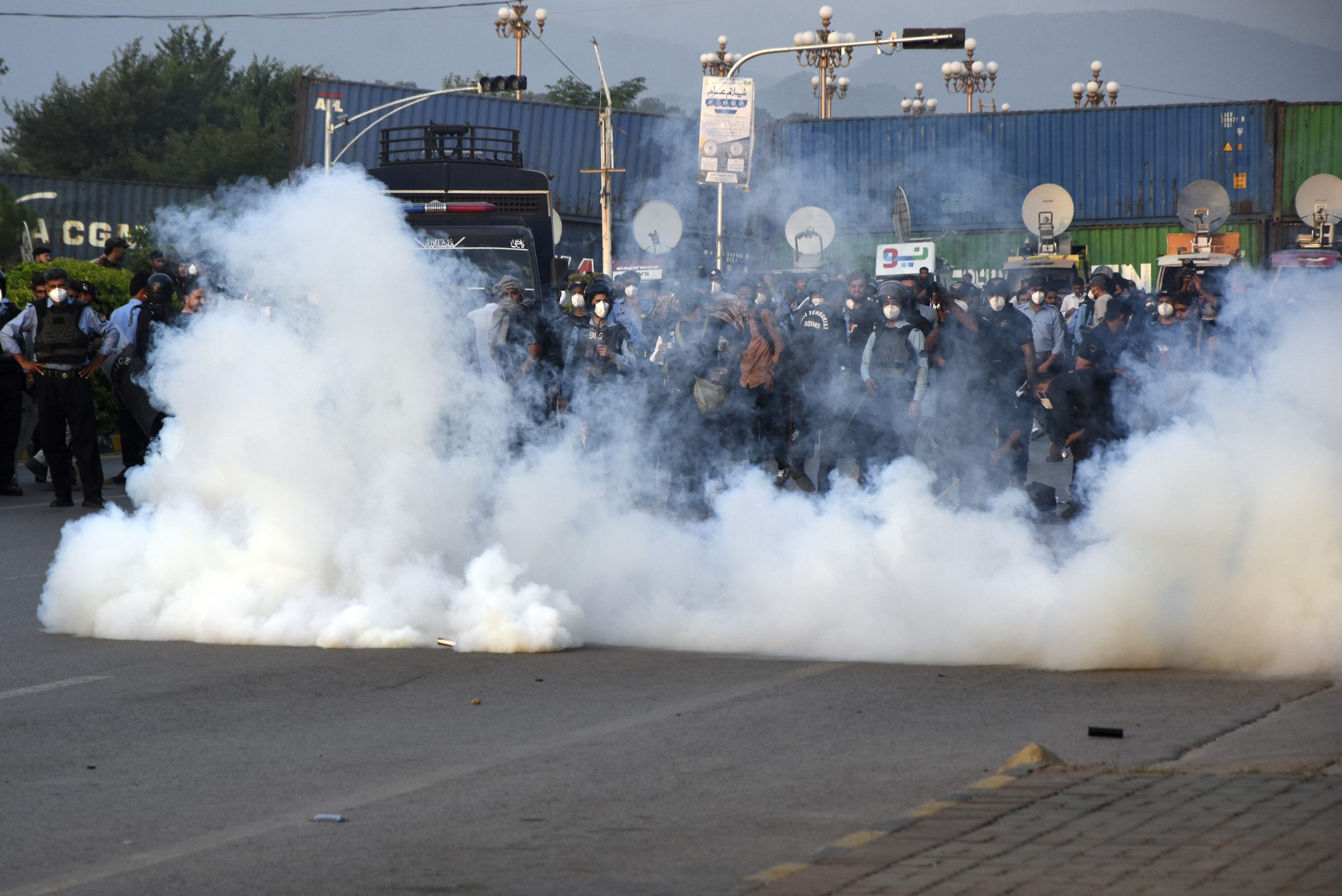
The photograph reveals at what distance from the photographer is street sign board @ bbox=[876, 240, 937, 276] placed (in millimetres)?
13633

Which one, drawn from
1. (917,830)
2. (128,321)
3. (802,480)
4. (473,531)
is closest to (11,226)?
(128,321)

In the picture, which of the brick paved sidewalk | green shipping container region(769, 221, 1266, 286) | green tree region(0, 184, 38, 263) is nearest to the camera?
the brick paved sidewalk

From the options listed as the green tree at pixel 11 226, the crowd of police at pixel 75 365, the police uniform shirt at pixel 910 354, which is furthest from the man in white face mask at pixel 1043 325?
the green tree at pixel 11 226

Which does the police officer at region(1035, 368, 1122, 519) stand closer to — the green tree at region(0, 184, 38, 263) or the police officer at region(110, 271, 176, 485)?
the police officer at region(110, 271, 176, 485)

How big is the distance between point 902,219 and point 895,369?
162 cm

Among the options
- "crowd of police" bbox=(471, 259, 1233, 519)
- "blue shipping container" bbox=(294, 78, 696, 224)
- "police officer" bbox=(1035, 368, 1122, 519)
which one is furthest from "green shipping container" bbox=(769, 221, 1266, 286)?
"blue shipping container" bbox=(294, 78, 696, 224)

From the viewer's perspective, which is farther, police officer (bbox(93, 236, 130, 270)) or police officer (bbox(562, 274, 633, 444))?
police officer (bbox(93, 236, 130, 270))

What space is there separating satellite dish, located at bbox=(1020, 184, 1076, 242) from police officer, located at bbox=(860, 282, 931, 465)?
7.92 metres

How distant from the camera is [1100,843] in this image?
14.5 ft

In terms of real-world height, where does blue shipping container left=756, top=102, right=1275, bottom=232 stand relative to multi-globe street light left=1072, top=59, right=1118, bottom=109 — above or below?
below

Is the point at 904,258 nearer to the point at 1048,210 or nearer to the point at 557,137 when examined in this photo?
the point at 1048,210

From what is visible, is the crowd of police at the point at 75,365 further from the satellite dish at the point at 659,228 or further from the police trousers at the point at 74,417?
the satellite dish at the point at 659,228

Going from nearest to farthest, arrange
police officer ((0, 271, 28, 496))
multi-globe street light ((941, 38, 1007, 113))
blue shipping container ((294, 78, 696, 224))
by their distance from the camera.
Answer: police officer ((0, 271, 28, 496))
blue shipping container ((294, 78, 696, 224))
multi-globe street light ((941, 38, 1007, 113))

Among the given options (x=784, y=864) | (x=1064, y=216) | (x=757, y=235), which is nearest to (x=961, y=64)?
(x=1064, y=216)
